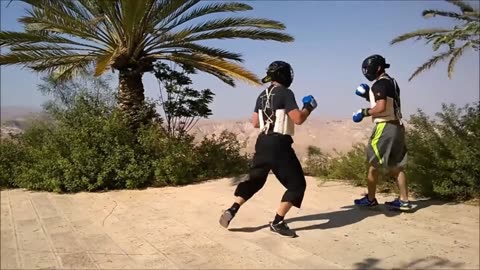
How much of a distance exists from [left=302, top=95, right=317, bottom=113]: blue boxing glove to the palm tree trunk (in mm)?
5036

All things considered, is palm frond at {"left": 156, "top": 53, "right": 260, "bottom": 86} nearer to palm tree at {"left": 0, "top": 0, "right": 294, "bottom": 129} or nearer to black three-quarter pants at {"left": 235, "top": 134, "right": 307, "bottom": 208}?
palm tree at {"left": 0, "top": 0, "right": 294, "bottom": 129}

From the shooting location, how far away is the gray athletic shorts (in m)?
4.80

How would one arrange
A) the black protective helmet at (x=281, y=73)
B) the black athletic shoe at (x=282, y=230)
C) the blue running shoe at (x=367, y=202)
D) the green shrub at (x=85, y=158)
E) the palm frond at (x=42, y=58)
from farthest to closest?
the palm frond at (x=42, y=58) < the green shrub at (x=85, y=158) < the blue running shoe at (x=367, y=202) < the black protective helmet at (x=281, y=73) < the black athletic shoe at (x=282, y=230)

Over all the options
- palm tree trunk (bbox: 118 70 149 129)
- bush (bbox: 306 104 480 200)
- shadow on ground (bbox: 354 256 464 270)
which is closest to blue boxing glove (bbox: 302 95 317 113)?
shadow on ground (bbox: 354 256 464 270)

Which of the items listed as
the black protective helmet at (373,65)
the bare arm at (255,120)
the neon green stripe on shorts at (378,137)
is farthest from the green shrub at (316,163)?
the bare arm at (255,120)

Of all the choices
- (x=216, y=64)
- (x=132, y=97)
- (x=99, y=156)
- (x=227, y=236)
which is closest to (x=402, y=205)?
(x=227, y=236)

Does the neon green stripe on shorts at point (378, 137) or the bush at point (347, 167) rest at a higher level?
the neon green stripe on shorts at point (378, 137)

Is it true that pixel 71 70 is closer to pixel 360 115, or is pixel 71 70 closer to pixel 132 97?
pixel 132 97

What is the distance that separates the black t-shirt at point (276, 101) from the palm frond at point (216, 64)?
146 inches

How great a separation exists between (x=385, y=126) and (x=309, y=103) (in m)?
1.23

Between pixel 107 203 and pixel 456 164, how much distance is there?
4599 mm

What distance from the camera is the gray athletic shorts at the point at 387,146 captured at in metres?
4.80

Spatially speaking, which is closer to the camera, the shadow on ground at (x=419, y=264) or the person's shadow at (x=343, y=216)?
the shadow on ground at (x=419, y=264)

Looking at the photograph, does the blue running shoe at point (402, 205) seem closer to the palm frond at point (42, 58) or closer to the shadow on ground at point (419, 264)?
the shadow on ground at point (419, 264)
